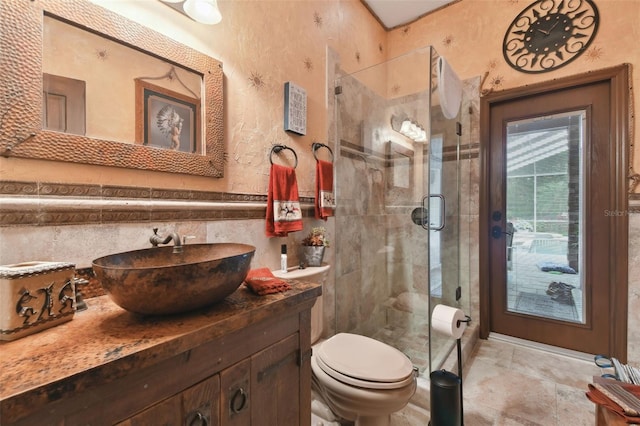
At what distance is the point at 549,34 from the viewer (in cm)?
217

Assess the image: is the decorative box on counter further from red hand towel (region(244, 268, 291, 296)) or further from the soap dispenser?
the soap dispenser

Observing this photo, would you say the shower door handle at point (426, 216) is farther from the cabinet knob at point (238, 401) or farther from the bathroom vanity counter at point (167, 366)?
the cabinet knob at point (238, 401)

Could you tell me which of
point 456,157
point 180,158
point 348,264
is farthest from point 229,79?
point 456,157

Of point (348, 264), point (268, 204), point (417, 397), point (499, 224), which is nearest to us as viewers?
point (268, 204)

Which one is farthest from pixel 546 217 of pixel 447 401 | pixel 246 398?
pixel 246 398

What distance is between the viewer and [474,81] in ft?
8.14

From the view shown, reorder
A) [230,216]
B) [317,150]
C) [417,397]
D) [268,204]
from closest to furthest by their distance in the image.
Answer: [230,216] < [268,204] < [417,397] < [317,150]

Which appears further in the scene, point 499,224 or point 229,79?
point 499,224

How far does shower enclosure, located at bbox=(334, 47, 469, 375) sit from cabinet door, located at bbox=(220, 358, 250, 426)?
4.51 ft

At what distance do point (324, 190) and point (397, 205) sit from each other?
763 millimetres

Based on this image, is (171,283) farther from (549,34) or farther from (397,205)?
(549,34)

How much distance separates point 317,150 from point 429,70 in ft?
3.19

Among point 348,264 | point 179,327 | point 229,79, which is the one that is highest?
point 229,79

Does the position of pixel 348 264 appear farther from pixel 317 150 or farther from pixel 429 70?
pixel 429 70
